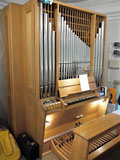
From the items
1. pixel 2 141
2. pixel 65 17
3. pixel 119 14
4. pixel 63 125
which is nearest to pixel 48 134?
pixel 63 125

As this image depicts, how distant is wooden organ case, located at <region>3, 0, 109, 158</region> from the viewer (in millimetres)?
2615

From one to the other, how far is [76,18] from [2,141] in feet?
8.45

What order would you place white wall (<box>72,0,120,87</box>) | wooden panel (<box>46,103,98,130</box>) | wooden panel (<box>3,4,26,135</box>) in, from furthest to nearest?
white wall (<box>72,0,120,87</box>) → wooden panel (<box>46,103,98,130</box>) → wooden panel (<box>3,4,26,135</box>)

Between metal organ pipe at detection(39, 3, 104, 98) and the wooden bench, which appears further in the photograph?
metal organ pipe at detection(39, 3, 104, 98)

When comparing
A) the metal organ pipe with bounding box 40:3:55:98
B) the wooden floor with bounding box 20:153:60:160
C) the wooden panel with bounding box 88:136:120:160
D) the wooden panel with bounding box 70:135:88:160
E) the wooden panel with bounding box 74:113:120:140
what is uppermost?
the metal organ pipe with bounding box 40:3:55:98

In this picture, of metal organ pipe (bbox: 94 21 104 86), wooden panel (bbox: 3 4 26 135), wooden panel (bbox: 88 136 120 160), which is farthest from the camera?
metal organ pipe (bbox: 94 21 104 86)

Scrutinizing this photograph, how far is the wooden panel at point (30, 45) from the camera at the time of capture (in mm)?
2590

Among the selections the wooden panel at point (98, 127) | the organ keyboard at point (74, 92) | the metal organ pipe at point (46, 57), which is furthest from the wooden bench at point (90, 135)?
the metal organ pipe at point (46, 57)

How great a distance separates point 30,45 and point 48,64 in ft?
1.46

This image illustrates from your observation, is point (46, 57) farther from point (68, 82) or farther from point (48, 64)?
point (68, 82)

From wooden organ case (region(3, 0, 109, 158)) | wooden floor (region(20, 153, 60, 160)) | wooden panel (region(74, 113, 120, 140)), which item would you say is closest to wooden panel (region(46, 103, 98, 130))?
wooden organ case (region(3, 0, 109, 158))

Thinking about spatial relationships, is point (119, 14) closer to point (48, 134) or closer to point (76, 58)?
point (76, 58)

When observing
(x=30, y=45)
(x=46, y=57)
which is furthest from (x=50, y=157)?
(x=30, y=45)

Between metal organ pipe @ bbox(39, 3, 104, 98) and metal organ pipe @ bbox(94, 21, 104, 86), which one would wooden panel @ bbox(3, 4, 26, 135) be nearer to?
metal organ pipe @ bbox(39, 3, 104, 98)
